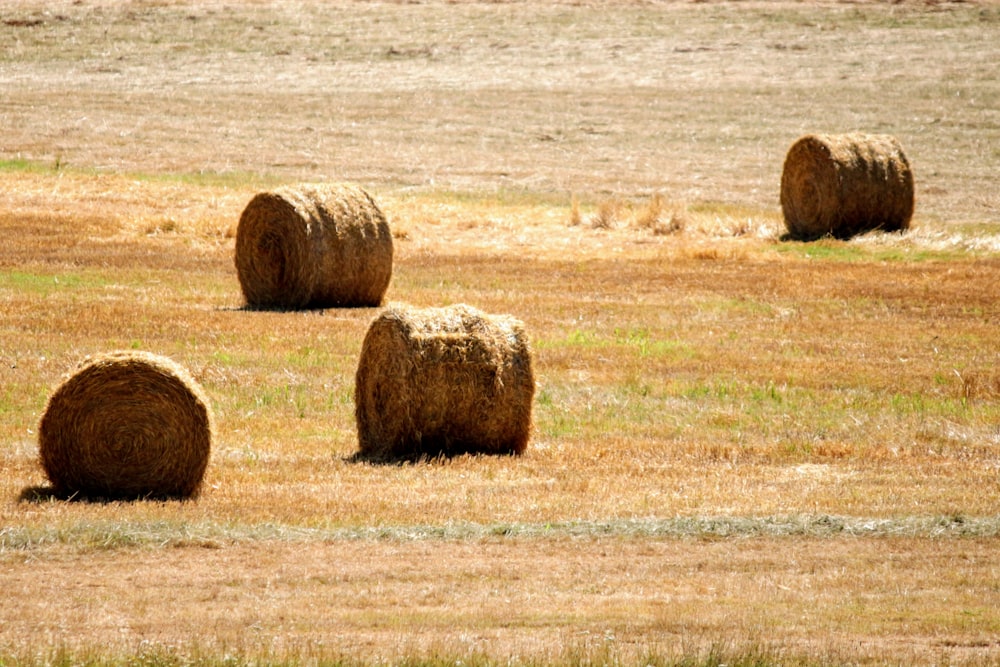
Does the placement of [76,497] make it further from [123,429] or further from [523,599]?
[523,599]

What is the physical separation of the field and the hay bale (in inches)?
14.0

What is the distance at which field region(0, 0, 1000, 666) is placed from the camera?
8.26 meters

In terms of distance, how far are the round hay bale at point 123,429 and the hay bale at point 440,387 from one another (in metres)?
2.00

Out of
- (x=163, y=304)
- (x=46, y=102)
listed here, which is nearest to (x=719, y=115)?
(x=46, y=102)

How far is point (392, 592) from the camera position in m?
8.66

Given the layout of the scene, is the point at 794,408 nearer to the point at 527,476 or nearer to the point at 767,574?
the point at 527,476

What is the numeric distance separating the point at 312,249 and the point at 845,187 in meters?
11.6

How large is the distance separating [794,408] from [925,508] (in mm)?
4071

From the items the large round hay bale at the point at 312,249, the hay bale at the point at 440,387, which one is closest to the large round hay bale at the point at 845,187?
the large round hay bale at the point at 312,249

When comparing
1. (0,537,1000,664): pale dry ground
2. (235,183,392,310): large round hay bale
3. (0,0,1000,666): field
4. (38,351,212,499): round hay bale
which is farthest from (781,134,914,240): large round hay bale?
(38,351,212,499): round hay bale

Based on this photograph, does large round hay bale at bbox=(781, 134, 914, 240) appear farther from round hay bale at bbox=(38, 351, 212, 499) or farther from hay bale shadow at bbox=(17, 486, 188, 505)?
hay bale shadow at bbox=(17, 486, 188, 505)

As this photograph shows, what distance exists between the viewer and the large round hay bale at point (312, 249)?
66.3ft

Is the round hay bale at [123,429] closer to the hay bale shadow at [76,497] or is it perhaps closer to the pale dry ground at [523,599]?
the hay bale shadow at [76,497]

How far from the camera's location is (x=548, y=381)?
16.0 meters
